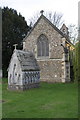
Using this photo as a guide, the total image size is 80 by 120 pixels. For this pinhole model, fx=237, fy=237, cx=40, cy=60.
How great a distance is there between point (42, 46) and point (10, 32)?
9234 millimetres

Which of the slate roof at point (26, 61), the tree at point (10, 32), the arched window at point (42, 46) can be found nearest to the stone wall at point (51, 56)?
the arched window at point (42, 46)

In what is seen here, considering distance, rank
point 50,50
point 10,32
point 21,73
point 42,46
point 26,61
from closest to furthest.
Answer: point 21,73 < point 26,61 < point 50,50 < point 42,46 < point 10,32

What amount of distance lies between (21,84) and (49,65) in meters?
10.8

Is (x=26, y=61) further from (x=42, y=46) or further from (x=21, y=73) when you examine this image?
(x=42, y=46)

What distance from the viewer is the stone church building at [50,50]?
30062mm

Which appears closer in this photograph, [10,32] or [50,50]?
[50,50]

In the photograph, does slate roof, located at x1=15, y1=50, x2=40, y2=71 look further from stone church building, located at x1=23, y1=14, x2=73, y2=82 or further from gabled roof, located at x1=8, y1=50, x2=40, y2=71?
stone church building, located at x1=23, y1=14, x2=73, y2=82

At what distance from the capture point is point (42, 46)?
31.6 metres

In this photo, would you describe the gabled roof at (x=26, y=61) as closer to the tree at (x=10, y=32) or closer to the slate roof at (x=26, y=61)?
the slate roof at (x=26, y=61)

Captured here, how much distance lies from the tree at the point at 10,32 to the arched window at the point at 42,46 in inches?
316

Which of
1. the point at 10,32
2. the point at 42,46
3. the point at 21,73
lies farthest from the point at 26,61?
the point at 10,32

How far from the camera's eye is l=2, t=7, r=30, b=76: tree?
3850 centimetres

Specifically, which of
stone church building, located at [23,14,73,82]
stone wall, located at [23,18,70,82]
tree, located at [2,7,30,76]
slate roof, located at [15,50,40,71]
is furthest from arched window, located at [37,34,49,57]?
tree, located at [2,7,30,76]

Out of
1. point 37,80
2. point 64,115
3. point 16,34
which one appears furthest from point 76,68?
point 16,34
